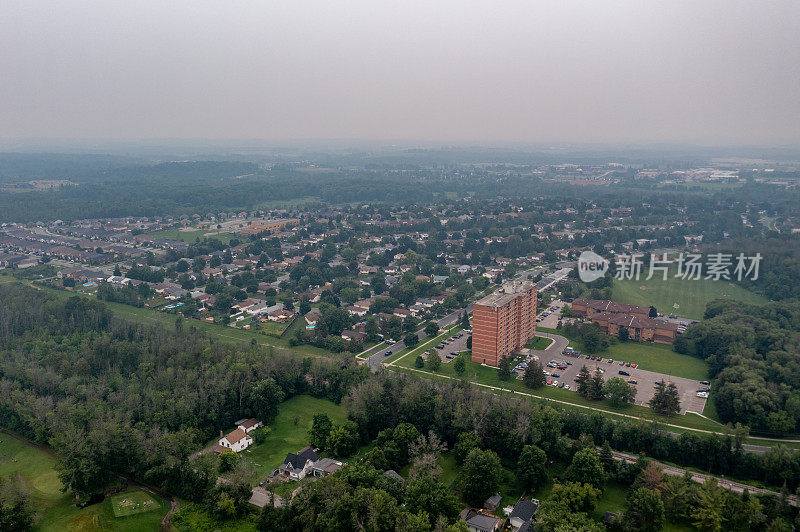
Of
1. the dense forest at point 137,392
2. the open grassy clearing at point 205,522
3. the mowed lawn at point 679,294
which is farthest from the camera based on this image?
the mowed lawn at point 679,294

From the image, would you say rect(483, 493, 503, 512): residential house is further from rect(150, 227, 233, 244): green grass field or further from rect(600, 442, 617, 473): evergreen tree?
rect(150, 227, 233, 244): green grass field

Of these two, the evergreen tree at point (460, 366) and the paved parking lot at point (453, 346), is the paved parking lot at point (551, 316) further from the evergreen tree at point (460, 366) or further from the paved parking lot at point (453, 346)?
the evergreen tree at point (460, 366)

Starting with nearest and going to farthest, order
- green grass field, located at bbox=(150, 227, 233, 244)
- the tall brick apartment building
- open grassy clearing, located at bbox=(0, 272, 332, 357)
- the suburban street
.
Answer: the tall brick apartment building < the suburban street < open grassy clearing, located at bbox=(0, 272, 332, 357) < green grass field, located at bbox=(150, 227, 233, 244)

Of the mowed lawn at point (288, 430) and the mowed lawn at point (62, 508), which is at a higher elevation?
the mowed lawn at point (62, 508)

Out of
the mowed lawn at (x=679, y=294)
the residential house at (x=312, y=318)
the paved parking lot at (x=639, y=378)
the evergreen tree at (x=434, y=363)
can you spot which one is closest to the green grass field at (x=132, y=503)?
the evergreen tree at (x=434, y=363)

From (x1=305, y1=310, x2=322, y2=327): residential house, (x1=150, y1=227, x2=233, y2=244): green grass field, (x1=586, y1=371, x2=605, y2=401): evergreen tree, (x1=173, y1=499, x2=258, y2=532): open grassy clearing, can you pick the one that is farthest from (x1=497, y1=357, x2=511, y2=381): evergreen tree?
(x1=150, y1=227, x2=233, y2=244): green grass field

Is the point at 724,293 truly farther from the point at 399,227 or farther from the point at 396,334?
the point at 399,227

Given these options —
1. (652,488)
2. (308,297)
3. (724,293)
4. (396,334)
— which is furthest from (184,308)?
(724,293)

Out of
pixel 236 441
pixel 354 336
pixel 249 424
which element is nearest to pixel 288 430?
pixel 249 424
